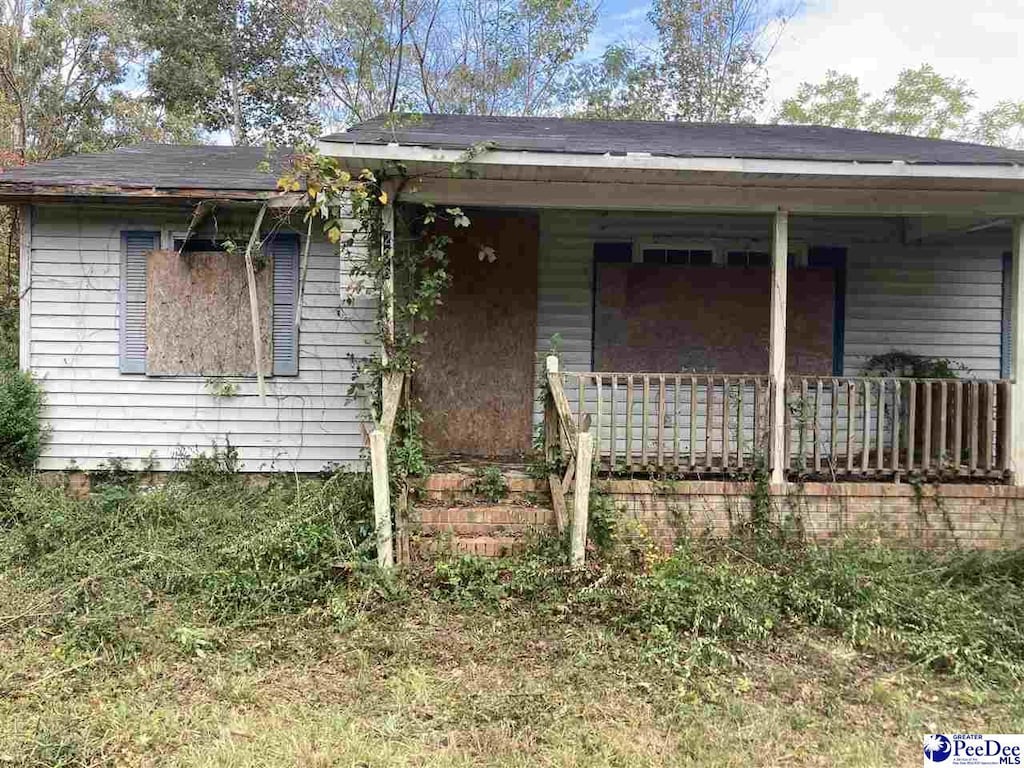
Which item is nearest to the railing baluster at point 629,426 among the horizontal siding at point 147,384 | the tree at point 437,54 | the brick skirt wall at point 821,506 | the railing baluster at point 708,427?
the brick skirt wall at point 821,506

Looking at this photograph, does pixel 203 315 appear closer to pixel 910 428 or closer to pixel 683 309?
pixel 683 309

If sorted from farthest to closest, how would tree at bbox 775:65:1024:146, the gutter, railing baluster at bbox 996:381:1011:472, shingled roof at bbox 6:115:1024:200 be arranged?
tree at bbox 775:65:1024:146
railing baluster at bbox 996:381:1011:472
shingled roof at bbox 6:115:1024:200
the gutter

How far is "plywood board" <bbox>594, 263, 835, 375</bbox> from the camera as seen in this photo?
6.66 m

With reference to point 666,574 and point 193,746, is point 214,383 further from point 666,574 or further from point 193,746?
point 666,574

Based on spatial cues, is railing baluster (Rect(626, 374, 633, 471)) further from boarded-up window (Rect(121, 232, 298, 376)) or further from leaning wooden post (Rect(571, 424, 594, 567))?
boarded-up window (Rect(121, 232, 298, 376))

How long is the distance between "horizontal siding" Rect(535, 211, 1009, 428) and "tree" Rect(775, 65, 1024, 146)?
2259 cm

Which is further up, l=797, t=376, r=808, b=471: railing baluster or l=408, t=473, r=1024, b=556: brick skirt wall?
l=797, t=376, r=808, b=471: railing baluster

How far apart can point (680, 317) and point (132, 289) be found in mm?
5094

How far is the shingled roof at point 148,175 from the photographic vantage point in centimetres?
569

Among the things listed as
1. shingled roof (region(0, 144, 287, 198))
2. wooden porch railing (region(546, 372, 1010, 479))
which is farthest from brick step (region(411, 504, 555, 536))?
shingled roof (region(0, 144, 287, 198))

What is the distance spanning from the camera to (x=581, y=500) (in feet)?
14.5

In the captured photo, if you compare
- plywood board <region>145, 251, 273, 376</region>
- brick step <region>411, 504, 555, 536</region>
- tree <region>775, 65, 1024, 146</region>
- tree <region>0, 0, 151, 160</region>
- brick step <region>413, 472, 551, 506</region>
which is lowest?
brick step <region>411, 504, 555, 536</region>

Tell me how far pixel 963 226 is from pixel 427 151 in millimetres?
4858

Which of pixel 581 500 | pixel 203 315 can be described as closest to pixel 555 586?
pixel 581 500
